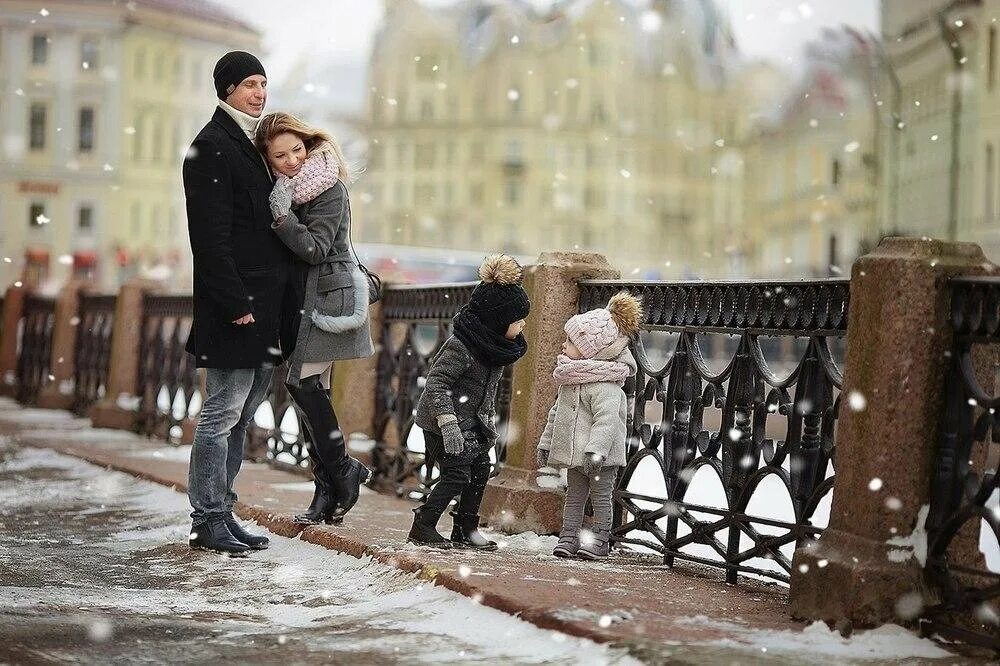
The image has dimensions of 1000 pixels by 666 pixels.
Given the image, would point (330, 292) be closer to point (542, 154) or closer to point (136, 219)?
point (136, 219)

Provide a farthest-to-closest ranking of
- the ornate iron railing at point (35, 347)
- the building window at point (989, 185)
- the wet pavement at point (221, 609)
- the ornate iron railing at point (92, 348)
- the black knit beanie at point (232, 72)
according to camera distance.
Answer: the building window at point (989, 185)
the ornate iron railing at point (35, 347)
the ornate iron railing at point (92, 348)
the black knit beanie at point (232, 72)
the wet pavement at point (221, 609)

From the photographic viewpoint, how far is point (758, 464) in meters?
6.35

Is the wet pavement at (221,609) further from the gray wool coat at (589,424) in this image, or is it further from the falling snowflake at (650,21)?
the falling snowflake at (650,21)

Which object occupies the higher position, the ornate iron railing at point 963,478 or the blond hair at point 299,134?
the blond hair at point 299,134

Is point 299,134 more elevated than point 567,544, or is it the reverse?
point 299,134

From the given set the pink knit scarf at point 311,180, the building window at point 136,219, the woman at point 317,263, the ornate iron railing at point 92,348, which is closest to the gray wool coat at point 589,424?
the woman at point 317,263

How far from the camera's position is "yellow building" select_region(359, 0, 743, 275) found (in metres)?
114

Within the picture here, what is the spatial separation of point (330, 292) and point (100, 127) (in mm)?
77765

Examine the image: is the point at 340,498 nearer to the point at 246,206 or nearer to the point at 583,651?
the point at 246,206

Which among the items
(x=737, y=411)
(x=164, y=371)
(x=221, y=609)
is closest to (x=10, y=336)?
(x=164, y=371)

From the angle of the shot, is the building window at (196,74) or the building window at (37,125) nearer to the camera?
the building window at (37,125)

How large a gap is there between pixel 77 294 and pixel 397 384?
8.17 meters

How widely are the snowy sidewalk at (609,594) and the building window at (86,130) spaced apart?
74.8 meters

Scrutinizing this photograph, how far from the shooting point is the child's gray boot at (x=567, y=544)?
6.93 meters
